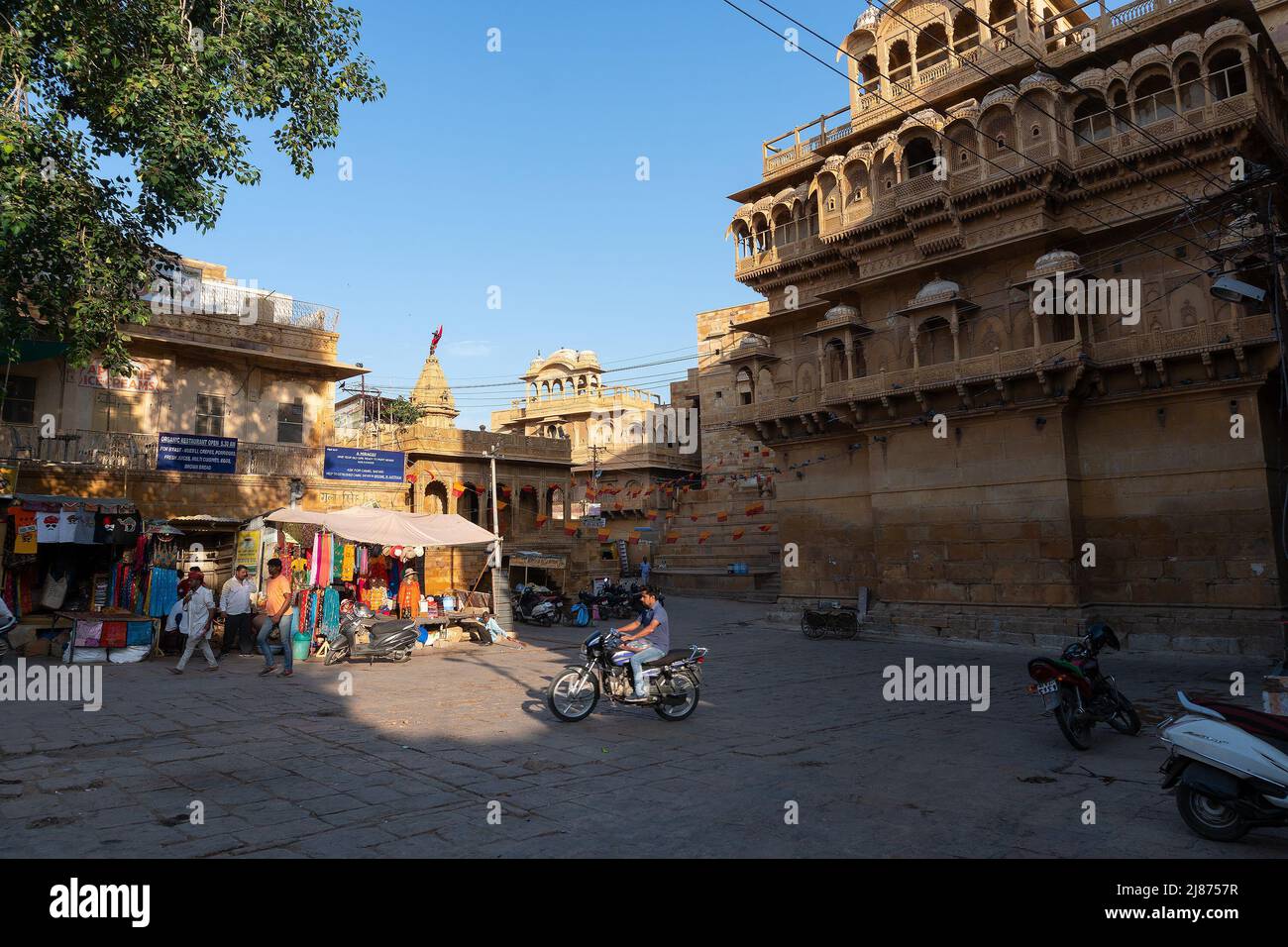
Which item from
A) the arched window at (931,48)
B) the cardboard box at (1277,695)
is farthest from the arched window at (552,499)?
the cardboard box at (1277,695)

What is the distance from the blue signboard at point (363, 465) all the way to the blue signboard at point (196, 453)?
256 cm

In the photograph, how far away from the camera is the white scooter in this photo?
5246mm

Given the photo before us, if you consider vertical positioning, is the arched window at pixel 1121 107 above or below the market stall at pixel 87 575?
above

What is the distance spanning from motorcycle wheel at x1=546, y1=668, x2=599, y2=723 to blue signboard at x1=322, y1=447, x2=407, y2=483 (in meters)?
15.5

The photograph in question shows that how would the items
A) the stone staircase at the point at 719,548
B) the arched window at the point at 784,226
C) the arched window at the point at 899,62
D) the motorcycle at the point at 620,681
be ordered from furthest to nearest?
1. the stone staircase at the point at 719,548
2. the arched window at the point at 784,226
3. the arched window at the point at 899,62
4. the motorcycle at the point at 620,681

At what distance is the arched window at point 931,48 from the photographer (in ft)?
76.3

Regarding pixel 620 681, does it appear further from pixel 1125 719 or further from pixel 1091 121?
pixel 1091 121

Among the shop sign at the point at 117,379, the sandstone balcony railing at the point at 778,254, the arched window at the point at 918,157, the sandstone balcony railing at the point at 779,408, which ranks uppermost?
the arched window at the point at 918,157

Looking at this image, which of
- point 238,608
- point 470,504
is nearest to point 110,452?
point 238,608

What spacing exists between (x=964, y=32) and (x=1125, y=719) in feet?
74.7

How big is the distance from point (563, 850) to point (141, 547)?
14906 mm

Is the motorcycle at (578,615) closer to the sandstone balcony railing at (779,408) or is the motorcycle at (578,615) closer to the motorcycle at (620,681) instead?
the sandstone balcony railing at (779,408)

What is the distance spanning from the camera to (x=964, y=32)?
2394 cm

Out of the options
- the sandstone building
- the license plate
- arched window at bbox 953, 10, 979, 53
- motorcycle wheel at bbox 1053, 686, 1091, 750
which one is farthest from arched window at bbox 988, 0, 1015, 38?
motorcycle wheel at bbox 1053, 686, 1091, 750
